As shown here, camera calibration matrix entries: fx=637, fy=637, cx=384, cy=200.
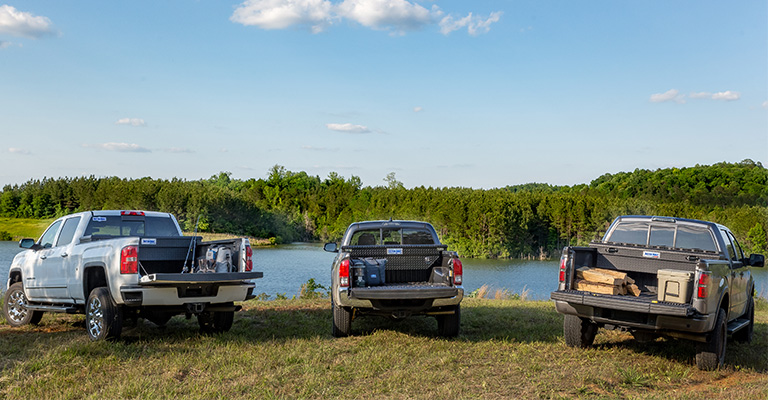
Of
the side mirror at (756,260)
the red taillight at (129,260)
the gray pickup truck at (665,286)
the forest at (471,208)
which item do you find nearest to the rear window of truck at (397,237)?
the gray pickup truck at (665,286)

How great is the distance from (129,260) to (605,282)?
237 inches

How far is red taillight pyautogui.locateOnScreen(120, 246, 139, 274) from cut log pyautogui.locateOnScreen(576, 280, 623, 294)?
5.71m

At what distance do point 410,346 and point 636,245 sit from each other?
3.50 meters

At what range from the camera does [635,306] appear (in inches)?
294

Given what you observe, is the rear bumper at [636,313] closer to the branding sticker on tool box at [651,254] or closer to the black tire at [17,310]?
the branding sticker on tool box at [651,254]

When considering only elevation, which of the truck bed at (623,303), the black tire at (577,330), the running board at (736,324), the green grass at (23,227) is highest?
the truck bed at (623,303)

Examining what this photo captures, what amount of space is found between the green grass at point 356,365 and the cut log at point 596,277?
0.98 metres

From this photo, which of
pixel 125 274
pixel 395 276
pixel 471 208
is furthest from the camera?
pixel 471 208

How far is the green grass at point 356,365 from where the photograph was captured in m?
6.19

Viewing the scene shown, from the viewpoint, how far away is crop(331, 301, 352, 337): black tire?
9.11 m

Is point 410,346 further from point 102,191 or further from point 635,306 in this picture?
point 102,191

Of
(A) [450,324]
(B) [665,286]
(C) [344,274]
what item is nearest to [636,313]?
(B) [665,286]

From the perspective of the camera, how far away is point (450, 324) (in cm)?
930

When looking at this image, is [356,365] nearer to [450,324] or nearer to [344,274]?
[344,274]
